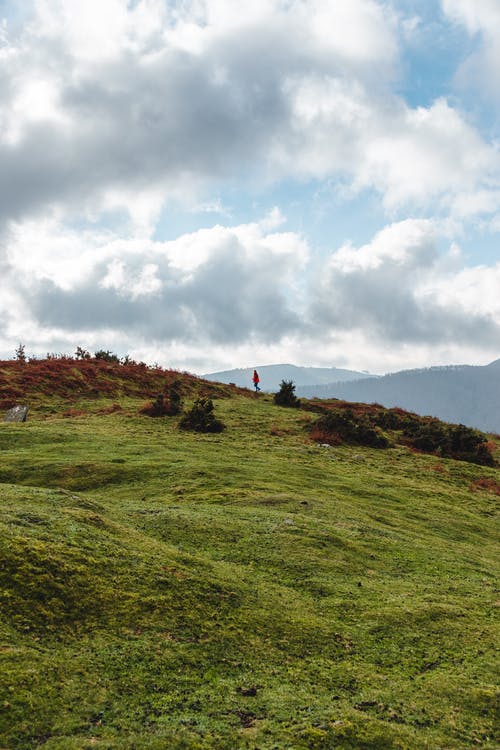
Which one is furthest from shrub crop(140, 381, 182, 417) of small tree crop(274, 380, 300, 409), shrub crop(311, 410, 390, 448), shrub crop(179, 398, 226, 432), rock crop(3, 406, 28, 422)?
small tree crop(274, 380, 300, 409)

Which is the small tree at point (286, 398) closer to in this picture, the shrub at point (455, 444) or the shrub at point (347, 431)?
the shrub at point (347, 431)

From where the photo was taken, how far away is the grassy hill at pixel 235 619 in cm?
549

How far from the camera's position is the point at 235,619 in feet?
26.6

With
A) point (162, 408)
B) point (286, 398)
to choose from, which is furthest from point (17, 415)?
point (286, 398)

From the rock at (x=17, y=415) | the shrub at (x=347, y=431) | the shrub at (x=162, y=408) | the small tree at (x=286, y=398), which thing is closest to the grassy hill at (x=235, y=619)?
the rock at (x=17, y=415)

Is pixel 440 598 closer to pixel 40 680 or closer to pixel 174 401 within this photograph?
pixel 40 680

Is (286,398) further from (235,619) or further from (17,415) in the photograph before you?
(235,619)

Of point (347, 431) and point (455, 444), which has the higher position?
point (347, 431)

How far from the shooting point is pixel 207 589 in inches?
347

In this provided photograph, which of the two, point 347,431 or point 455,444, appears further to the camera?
point 455,444

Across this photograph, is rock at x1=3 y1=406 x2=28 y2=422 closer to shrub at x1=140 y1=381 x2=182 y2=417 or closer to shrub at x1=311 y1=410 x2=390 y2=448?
shrub at x1=140 y1=381 x2=182 y2=417

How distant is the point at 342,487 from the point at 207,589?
13336 millimetres

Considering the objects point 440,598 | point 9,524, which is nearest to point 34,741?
point 9,524

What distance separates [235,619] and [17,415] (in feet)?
84.7
